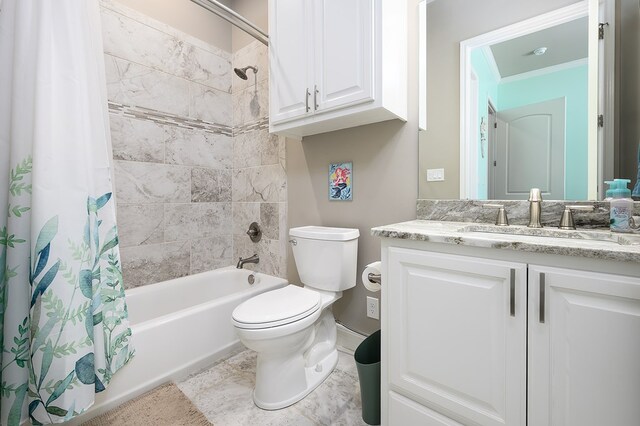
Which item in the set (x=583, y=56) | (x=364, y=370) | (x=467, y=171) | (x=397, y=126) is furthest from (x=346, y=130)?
(x=364, y=370)

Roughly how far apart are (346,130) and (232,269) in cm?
150

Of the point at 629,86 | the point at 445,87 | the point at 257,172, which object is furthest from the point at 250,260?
the point at 629,86

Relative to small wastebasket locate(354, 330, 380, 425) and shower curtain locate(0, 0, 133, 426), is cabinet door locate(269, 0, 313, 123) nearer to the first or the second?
shower curtain locate(0, 0, 133, 426)

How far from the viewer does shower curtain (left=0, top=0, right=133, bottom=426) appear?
1022 millimetres

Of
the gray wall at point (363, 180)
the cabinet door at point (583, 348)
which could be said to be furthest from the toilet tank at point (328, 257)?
the cabinet door at point (583, 348)

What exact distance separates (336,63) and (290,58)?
35 centimetres

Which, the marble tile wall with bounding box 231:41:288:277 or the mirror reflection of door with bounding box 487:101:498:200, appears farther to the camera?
the marble tile wall with bounding box 231:41:288:277

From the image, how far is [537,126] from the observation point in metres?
1.26

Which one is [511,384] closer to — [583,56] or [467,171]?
[467,171]

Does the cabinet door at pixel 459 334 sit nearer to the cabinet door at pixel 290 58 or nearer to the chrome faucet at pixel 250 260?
the cabinet door at pixel 290 58

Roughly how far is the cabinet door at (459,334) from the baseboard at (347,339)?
721 mm

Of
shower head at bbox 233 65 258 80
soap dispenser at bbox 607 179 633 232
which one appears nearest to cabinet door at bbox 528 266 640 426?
soap dispenser at bbox 607 179 633 232

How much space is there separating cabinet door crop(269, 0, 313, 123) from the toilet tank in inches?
27.8

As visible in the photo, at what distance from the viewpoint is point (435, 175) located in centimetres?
153
